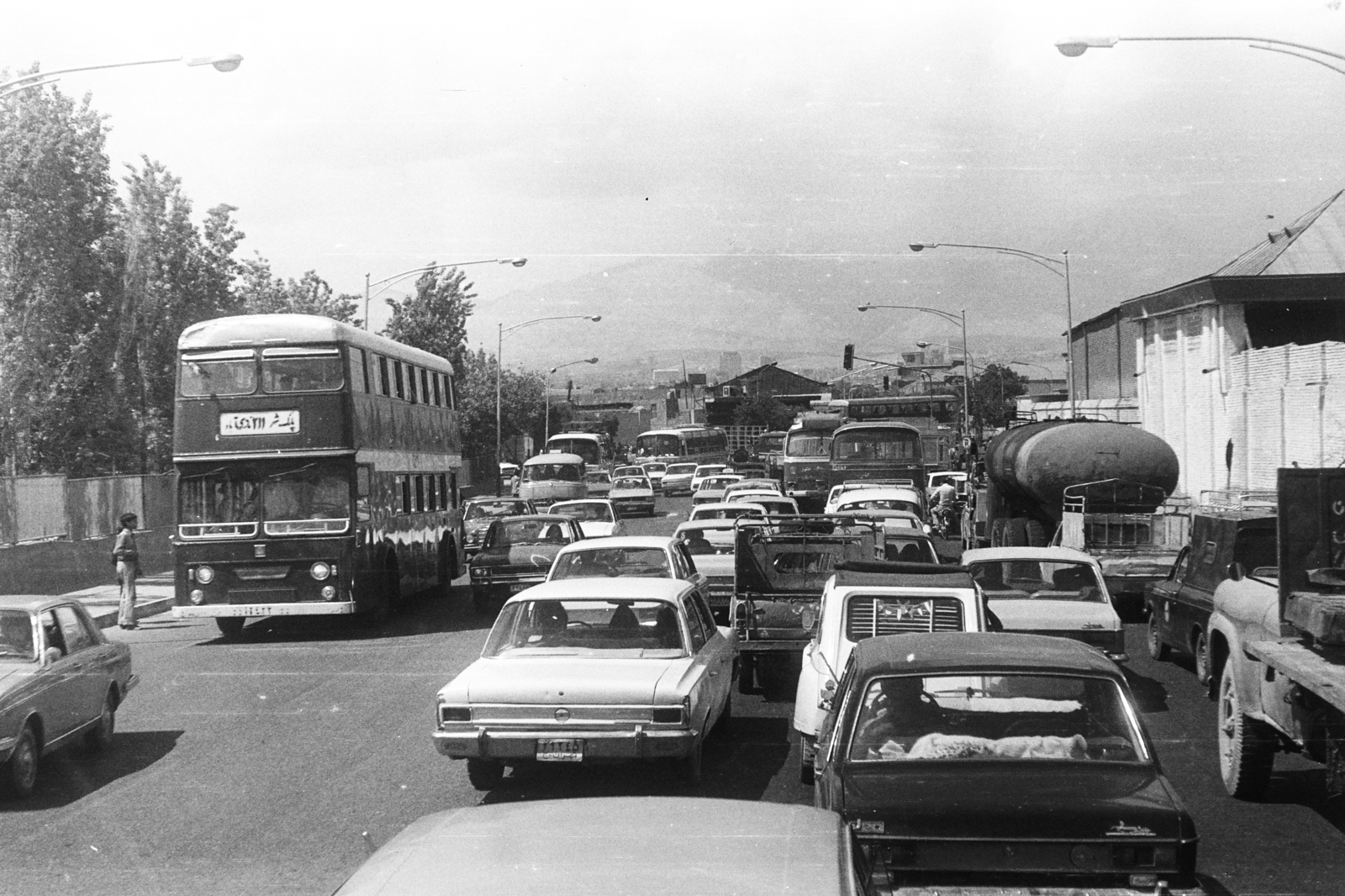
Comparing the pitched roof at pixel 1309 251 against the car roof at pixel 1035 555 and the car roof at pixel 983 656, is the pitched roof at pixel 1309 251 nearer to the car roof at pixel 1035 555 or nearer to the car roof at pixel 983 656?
the car roof at pixel 1035 555

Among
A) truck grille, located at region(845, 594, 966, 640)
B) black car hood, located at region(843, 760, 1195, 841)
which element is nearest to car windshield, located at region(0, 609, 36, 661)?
truck grille, located at region(845, 594, 966, 640)

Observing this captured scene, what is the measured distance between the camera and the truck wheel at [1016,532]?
27219 millimetres

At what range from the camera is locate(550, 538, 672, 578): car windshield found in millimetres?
16250

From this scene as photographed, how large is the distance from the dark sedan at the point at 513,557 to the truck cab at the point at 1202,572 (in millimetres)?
9060

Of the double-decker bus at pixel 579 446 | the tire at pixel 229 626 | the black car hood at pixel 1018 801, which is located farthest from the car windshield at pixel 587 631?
the double-decker bus at pixel 579 446

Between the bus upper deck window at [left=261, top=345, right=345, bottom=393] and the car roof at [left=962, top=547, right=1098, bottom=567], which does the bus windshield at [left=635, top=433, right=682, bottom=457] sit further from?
the car roof at [left=962, top=547, right=1098, bottom=567]

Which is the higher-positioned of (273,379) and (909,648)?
(273,379)

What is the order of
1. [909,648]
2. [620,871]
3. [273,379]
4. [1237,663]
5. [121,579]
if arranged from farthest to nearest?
[121,579] < [273,379] < [1237,663] < [909,648] < [620,871]

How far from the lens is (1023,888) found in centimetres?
596

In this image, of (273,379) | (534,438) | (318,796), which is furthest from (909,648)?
(534,438)

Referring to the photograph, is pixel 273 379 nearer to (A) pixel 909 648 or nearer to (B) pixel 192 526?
(B) pixel 192 526

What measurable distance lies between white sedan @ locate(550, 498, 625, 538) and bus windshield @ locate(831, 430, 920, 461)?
807 cm

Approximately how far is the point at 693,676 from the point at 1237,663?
11.6 ft

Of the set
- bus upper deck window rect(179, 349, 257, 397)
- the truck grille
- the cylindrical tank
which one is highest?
bus upper deck window rect(179, 349, 257, 397)
